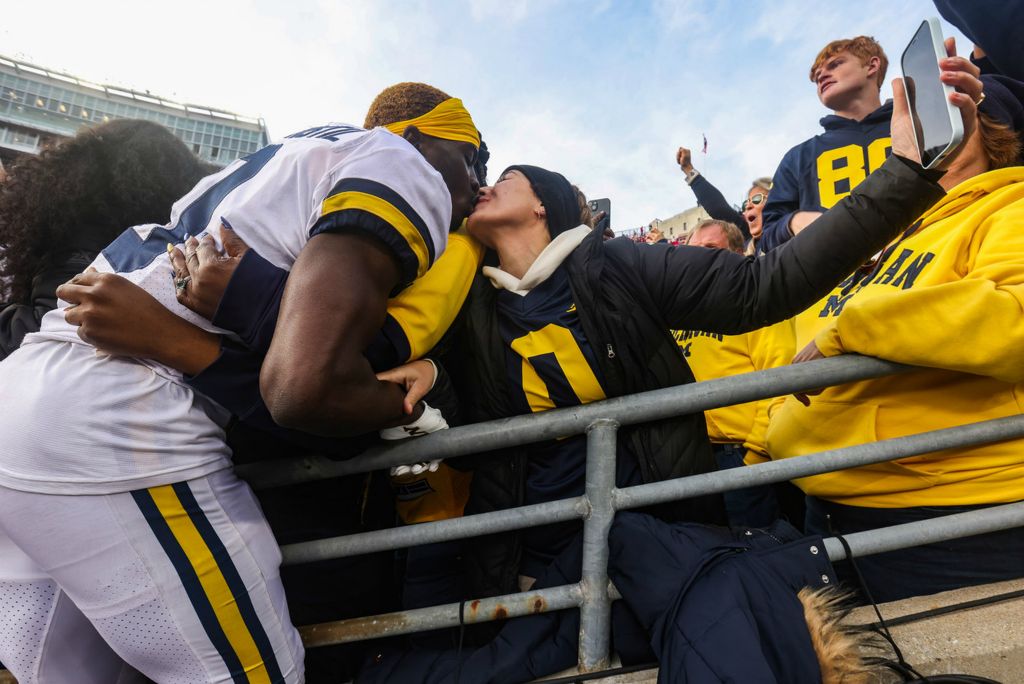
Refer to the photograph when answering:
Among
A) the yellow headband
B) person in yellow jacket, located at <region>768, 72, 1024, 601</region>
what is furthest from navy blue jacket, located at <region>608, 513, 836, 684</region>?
the yellow headband

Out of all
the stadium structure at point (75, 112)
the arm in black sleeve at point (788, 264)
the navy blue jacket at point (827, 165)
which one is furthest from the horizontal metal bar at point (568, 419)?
the stadium structure at point (75, 112)

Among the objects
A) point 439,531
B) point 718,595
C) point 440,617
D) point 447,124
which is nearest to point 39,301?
point 447,124

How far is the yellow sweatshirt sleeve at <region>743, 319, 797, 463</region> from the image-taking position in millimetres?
2482

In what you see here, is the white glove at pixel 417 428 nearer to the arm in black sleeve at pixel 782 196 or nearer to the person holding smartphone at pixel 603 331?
the person holding smartphone at pixel 603 331

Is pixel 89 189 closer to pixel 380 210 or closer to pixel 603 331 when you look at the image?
pixel 380 210

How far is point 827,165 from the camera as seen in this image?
3.63m

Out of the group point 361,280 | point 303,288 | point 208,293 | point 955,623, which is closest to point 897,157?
point 955,623

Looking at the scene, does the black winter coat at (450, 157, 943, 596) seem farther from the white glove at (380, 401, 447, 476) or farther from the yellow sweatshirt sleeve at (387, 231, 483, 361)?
the white glove at (380, 401, 447, 476)

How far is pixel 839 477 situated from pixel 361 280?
1773 millimetres

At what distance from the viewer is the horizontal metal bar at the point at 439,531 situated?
58.1 inches

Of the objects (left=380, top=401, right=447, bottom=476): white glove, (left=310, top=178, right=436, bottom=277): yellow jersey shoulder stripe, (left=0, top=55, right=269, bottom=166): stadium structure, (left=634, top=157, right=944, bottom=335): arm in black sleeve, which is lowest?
(left=380, top=401, right=447, bottom=476): white glove

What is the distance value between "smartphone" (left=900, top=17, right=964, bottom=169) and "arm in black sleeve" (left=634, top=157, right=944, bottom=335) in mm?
98

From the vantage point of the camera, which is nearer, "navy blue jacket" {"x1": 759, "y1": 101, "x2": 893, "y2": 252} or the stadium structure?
"navy blue jacket" {"x1": 759, "y1": 101, "x2": 893, "y2": 252}

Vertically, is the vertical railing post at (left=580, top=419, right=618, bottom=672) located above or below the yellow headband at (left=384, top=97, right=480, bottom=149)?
Answer: below
